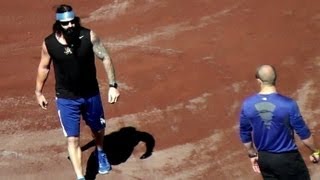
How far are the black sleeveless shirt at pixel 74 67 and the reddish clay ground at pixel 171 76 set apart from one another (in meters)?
1.14

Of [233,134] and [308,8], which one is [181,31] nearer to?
[308,8]

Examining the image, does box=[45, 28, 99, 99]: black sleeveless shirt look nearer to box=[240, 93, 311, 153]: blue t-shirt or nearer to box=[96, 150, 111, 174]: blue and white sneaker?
box=[96, 150, 111, 174]: blue and white sneaker

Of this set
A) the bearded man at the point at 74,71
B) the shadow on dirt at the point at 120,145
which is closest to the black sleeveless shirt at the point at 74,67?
the bearded man at the point at 74,71

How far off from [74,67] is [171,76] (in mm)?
2930

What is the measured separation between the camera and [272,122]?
697cm

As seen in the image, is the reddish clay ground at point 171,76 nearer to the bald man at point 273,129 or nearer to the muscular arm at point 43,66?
the muscular arm at point 43,66

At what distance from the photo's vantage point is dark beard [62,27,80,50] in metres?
8.10

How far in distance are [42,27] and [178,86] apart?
3.17 metres

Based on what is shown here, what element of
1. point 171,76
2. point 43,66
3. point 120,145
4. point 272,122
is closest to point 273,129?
point 272,122

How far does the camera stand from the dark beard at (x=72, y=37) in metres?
8.10

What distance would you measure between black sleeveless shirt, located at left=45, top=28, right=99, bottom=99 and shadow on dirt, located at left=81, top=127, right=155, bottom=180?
109 centimetres

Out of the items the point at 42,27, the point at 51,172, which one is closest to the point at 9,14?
the point at 42,27

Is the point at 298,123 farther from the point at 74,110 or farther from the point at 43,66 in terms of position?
the point at 43,66

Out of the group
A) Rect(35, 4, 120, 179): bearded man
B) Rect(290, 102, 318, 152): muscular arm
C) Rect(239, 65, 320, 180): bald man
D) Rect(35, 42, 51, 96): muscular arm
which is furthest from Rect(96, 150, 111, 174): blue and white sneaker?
Rect(290, 102, 318, 152): muscular arm
